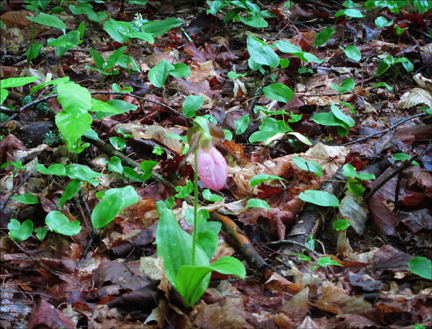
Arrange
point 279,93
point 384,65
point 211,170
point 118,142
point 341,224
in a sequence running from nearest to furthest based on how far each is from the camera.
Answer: point 211,170
point 341,224
point 118,142
point 279,93
point 384,65

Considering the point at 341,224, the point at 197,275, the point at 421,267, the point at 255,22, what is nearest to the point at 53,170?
the point at 197,275

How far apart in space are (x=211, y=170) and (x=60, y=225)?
86cm

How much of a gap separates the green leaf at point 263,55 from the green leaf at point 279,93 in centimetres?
24

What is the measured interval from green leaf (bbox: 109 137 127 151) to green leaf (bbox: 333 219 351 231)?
1251mm

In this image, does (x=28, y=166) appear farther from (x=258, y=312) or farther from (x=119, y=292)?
(x=258, y=312)

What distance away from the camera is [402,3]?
3709mm

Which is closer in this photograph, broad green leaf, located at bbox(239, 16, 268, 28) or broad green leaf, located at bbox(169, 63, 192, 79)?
broad green leaf, located at bbox(169, 63, 192, 79)

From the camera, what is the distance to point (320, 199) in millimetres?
1666

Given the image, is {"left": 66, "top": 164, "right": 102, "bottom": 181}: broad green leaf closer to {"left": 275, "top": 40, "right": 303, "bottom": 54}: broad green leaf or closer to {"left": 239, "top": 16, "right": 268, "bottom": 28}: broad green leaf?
{"left": 275, "top": 40, "right": 303, "bottom": 54}: broad green leaf

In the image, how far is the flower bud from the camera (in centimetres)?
104

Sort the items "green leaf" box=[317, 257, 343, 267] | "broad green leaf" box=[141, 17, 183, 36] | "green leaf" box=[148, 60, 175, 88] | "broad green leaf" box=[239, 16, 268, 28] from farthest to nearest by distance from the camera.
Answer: "broad green leaf" box=[239, 16, 268, 28], "broad green leaf" box=[141, 17, 183, 36], "green leaf" box=[148, 60, 175, 88], "green leaf" box=[317, 257, 343, 267]

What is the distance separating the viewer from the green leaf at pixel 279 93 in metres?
2.32

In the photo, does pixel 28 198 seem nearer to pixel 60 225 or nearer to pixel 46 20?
pixel 60 225

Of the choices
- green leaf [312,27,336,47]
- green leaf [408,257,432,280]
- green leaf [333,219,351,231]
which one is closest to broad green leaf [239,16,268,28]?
green leaf [312,27,336,47]
